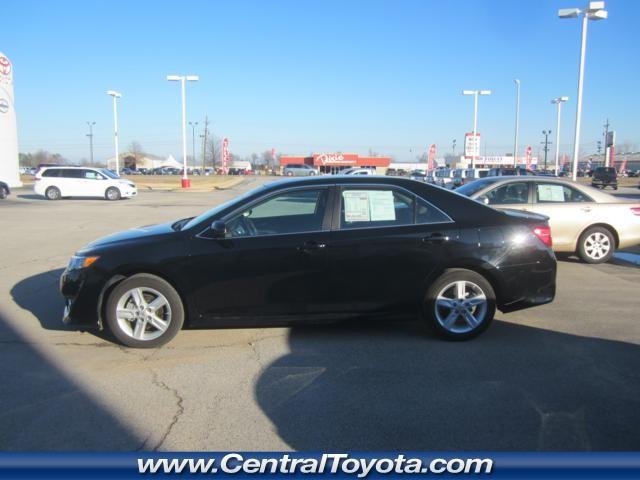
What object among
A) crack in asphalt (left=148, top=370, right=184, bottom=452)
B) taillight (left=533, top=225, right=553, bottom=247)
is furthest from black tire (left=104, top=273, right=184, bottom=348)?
taillight (left=533, top=225, right=553, bottom=247)

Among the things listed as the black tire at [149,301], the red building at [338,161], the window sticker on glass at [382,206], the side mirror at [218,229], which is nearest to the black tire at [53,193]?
the black tire at [149,301]

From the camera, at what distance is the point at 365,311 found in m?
4.84

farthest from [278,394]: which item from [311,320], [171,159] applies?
[171,159]

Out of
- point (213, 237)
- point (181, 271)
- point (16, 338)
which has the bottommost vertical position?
point (16, 338)

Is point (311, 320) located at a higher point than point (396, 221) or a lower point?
lower

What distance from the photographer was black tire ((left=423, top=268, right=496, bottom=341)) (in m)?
4.85

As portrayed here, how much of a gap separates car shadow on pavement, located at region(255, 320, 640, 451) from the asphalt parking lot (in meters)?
0.01

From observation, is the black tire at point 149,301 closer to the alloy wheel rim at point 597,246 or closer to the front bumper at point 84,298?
the front bumper at point 84,298

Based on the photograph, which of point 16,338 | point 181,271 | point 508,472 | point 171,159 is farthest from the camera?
point 171,159

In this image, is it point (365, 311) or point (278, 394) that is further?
point (365, 311)

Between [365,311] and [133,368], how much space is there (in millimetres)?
2122

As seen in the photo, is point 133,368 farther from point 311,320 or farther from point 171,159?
point 171,159

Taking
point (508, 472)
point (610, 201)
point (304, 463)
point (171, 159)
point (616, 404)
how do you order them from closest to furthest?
point (508, 472)
point (304, 463)
point (616, 404)
point (610, 201)
point (171, 159)

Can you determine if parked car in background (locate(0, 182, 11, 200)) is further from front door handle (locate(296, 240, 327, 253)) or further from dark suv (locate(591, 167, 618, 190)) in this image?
dark suv (locate(591, 167, 618, 190))
